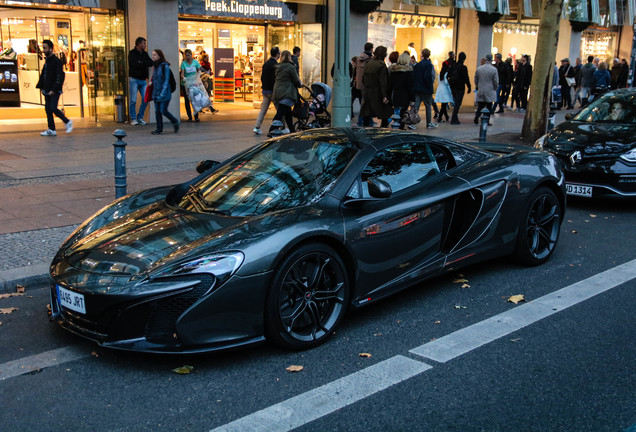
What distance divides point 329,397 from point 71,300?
170cm

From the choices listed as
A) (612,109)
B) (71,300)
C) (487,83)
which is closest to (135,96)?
(487,83)

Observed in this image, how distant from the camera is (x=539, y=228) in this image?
21.4 feet

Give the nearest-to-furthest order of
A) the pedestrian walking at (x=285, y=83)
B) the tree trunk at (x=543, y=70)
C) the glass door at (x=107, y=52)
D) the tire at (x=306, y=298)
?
the tire at (x=306, y=298), the tree trunk at (x=543, y=70), the pedestrian walking at (x=285, y=83), the glass door at (x=107, y=52)

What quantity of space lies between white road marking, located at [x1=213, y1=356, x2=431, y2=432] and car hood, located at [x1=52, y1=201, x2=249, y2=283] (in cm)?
104

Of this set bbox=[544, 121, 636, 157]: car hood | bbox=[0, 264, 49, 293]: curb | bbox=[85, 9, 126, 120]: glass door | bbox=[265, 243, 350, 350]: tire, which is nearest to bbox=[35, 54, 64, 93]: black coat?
bbox=[85, 9, 126, 120]: glass door

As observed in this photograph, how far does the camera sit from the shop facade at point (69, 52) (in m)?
17.3

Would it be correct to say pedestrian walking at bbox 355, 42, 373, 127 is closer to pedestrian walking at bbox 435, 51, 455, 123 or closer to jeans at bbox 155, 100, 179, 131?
pedestrian walking at bbox 435, 51, 455, 123

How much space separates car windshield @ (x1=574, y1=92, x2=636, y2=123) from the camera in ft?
33.0

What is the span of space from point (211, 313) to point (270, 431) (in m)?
0.85

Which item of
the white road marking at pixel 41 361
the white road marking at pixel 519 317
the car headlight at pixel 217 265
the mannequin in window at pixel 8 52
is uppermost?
the mannequin in window at pixel 8 52

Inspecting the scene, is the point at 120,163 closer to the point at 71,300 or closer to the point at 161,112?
the point at 71,300

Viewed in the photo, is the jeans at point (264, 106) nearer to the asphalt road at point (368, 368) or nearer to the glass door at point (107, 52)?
the glass door at point (107, 52)

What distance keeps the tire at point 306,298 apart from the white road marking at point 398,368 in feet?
1.56

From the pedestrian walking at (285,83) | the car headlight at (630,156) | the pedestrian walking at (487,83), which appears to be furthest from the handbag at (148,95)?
the car headlight at (630,156)
